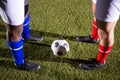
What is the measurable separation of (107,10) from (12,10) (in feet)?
2.13

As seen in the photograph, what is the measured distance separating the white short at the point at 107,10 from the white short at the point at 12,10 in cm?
54

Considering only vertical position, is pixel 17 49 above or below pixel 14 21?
below

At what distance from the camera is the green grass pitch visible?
1.86 meters

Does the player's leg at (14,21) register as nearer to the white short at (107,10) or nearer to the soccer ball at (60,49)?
the soccer ball at (60,49)

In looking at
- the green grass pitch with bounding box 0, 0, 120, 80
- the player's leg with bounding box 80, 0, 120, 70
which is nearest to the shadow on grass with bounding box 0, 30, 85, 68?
the green grass pitch with bounding box 0, 0, 120, 80

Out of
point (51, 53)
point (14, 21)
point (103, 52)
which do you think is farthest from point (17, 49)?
point (103, 52)

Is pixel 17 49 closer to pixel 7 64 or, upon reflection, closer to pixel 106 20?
pixel 7 64

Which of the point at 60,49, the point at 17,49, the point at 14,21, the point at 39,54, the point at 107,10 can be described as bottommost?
the point at 39,54

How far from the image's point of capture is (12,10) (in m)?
1.38

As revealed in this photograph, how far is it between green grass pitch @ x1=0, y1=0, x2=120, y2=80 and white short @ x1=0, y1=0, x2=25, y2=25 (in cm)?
61

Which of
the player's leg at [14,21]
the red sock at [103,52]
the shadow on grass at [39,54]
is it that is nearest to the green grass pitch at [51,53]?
the shadow on grass at [39,54]

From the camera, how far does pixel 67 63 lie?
6.48ft

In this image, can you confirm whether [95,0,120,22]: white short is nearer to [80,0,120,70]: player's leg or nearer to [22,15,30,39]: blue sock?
[80,0,120,70]: player's leg

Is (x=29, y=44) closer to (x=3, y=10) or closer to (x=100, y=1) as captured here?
(x=3, y=10)
